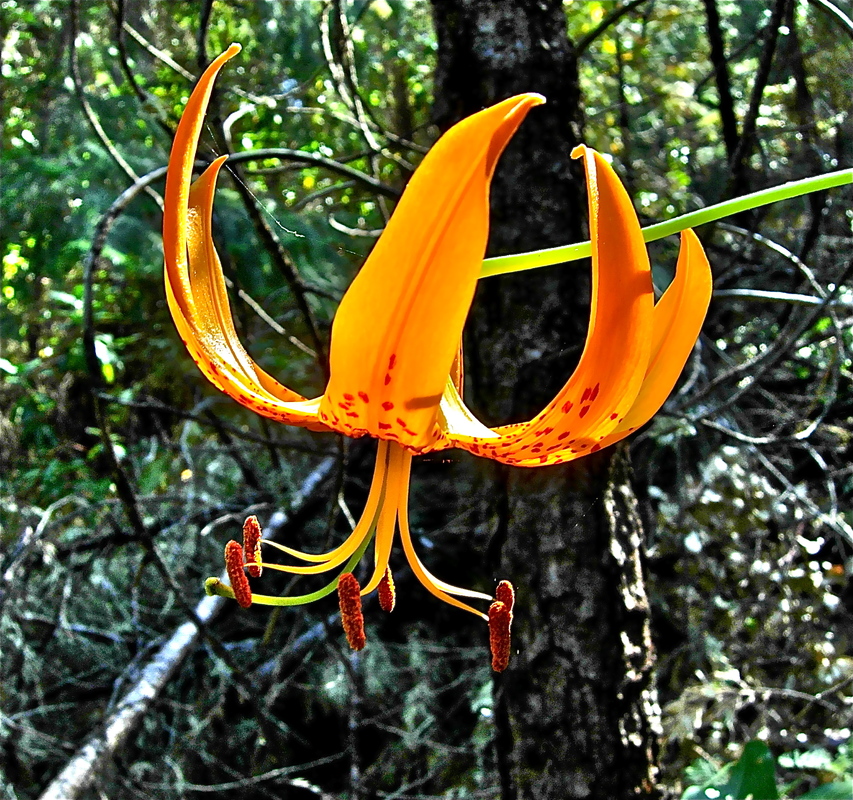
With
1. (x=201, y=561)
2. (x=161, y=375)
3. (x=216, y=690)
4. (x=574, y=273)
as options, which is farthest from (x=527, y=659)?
(x=161, y=375)

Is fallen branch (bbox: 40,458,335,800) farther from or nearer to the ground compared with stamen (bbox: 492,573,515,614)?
nearer to the ground

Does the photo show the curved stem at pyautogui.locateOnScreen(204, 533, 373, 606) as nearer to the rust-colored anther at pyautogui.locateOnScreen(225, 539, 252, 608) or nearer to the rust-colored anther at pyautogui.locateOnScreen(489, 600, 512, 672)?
the rust-colored anther at pyautogui.locateOnScreen(225, 539, 252, 608)

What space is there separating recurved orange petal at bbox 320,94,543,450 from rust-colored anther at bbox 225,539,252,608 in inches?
10.6

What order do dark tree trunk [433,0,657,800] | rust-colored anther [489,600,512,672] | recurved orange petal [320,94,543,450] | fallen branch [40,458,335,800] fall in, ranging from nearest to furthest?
1. recurved orange petal [320,94,543,450]
2. rust-colored anther [489,600,512,672]
3. dark tree trunk [433,0,657,800]
4. fallen branch [40,458,335,800]

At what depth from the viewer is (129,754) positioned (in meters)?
1.93

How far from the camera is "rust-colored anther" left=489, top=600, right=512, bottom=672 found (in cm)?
72

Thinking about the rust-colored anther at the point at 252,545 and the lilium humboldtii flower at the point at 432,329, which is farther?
the rust-colored anther at the point at 252,545

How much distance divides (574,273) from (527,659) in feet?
1.75

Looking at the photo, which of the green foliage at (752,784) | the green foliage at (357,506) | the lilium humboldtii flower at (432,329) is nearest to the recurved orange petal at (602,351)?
the lilium humboldtii flower at (432,329)

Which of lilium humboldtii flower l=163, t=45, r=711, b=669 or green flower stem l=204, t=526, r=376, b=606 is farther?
green flower stem l=204, t=526, r=376, b=606

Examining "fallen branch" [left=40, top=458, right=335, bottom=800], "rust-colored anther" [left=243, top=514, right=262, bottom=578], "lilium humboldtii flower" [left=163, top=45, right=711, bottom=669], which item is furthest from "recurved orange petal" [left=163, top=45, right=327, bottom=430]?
"fallen branch" [left=40, top=458, right=335, bottom=800]

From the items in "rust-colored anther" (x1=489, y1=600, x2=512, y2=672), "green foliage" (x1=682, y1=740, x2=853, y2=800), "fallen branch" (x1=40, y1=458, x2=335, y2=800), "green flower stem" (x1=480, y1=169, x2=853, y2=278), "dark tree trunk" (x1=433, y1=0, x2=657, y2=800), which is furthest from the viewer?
"fallen branch" (x1=40, y1=458, x2=335, y2=800)

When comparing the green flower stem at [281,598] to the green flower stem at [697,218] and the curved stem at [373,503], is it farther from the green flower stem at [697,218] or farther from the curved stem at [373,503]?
the green flower stem at [697,218]

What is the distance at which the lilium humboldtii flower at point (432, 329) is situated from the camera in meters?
0.40
